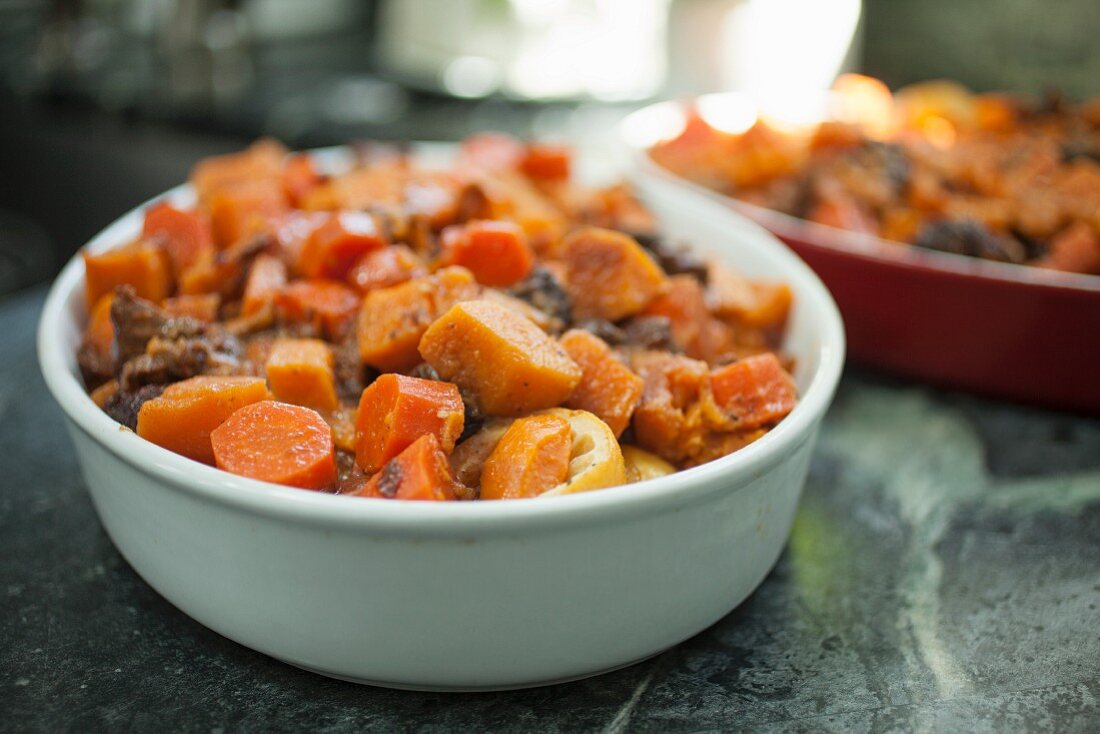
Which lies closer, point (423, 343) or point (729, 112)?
point (423, 343)

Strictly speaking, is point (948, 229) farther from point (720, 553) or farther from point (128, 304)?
point (128, 304)

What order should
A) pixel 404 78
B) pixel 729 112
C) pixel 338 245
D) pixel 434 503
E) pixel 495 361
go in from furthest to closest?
pixel 404 78 → pixel 729 112 → pixel 338 245 → pixel 495 361 → pixel 434 503

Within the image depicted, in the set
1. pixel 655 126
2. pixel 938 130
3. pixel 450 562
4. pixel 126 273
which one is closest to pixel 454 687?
pixel 450 562

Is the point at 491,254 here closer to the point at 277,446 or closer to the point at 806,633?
the point at 277,446

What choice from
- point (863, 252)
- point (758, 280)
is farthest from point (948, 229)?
point (758, 280)

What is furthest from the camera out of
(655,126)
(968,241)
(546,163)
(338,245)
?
(655,126)

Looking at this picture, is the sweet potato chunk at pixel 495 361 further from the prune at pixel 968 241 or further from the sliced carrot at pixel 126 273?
the prune at pixel 968 241

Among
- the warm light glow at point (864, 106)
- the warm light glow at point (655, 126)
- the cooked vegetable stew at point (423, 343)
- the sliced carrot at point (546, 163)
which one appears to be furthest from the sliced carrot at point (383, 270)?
the warm light glow at point (864, 106)
